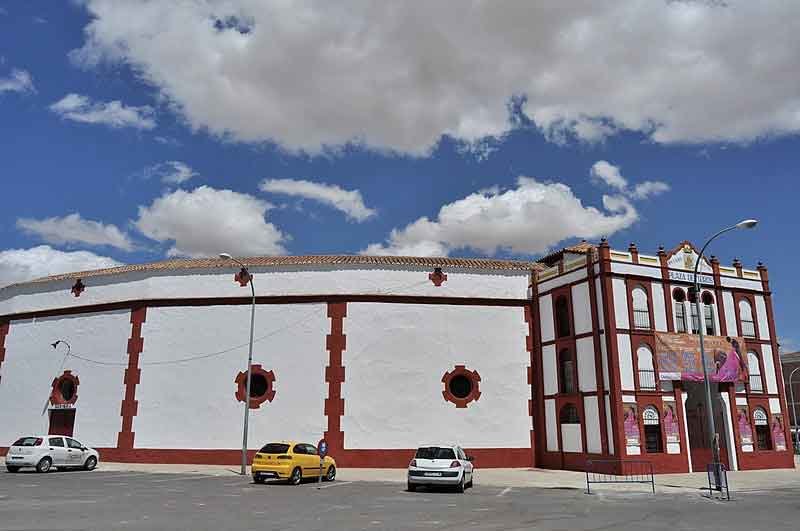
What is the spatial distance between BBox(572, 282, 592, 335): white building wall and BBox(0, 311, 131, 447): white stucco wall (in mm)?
21702

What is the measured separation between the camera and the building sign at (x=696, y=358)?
1079 inches

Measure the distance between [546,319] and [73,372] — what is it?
23869mm

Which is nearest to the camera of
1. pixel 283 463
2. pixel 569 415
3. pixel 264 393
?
pixel 283 463

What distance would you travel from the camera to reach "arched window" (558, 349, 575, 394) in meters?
29.0

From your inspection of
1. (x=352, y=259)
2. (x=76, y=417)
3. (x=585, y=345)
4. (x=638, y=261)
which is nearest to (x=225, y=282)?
(x=352, y=259)

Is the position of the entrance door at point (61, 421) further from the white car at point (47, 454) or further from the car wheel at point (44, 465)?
the car wheel at point (44, 465)

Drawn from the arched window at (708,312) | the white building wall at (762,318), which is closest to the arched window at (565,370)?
the arched window at (708,312)

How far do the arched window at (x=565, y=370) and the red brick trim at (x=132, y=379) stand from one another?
20108mm

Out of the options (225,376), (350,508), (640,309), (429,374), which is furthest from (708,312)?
(225,376)

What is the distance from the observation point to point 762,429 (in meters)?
29.3

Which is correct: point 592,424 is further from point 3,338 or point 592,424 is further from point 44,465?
point 3,338

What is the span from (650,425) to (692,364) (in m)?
3.71

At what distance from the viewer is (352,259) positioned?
31234mm

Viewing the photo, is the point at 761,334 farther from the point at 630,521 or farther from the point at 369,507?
the point at 369,507
